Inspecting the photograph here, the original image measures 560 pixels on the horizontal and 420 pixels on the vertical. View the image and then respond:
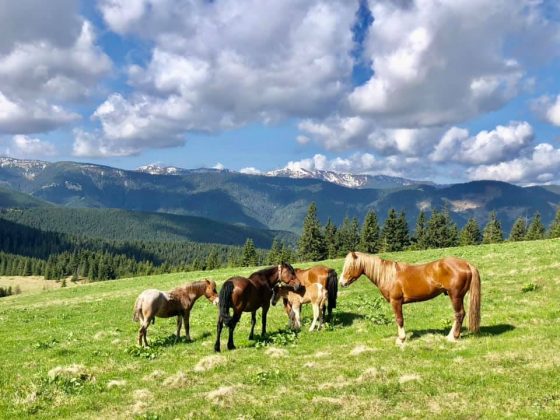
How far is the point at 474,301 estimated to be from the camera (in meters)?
13.8

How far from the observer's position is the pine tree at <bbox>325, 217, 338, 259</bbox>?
104 m

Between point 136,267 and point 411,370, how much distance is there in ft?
645

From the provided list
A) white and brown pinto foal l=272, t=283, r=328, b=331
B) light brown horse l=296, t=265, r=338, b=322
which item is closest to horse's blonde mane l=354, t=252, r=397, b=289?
white and brown pinto foal l=272, t=283, r=328, b=331

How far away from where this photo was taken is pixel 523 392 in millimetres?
8992

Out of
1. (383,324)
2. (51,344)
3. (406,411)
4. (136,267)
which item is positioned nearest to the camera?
(406,411)

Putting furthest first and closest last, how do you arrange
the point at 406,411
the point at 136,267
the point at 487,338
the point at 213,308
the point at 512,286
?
the point at 136,267 → the point at 213,308 → the point at 512,286 → the point at 487,338 → the point at 406,411

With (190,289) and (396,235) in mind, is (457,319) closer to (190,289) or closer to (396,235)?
(190,289)

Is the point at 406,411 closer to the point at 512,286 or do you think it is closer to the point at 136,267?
the point at 512,286

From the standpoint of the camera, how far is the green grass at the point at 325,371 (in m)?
9.15

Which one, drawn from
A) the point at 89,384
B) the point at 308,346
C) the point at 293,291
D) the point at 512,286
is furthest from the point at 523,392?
the point at 512,286

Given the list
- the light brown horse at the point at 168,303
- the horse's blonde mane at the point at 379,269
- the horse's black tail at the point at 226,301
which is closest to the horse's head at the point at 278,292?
the horse's black tail at the point at 226,301

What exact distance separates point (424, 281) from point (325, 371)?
482cm

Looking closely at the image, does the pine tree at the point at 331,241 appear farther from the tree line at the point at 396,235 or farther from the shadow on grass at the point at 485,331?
the shadow on grass at the point at 485,331

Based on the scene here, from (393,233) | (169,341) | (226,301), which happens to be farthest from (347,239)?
(226,301)
